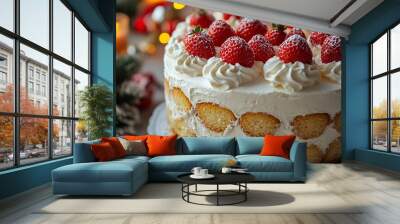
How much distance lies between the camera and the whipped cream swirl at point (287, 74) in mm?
6410

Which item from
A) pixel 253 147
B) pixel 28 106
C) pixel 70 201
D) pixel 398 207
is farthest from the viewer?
pixel 253 147

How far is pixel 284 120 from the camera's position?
21.6ft

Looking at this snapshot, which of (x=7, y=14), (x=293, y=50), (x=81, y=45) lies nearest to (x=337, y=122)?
(x=293, y=50)

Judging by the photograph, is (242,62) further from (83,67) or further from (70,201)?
(70,201)

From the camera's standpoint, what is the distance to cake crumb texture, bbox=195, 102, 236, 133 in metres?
6.53

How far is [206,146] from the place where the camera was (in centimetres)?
555

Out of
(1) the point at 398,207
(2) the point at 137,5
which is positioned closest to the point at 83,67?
(2) the point at 137,5

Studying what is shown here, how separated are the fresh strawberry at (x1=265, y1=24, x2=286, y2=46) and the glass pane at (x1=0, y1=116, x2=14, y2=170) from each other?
14.3 feet

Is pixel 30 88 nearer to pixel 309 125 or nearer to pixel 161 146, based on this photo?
pixel 161 146

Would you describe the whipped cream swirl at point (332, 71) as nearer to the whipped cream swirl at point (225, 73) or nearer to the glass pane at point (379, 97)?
the glass pane at point (379, 97)

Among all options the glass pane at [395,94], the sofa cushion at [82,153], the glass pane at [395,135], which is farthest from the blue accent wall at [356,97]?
the sofa cushion at [82,153]

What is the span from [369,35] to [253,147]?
3.32m

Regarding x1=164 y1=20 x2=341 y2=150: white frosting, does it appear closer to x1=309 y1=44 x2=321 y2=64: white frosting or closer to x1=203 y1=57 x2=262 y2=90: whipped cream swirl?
x1=203 y1=57 x2=262 y2=90: whipped cream swirl

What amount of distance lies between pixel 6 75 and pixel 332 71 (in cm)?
512
